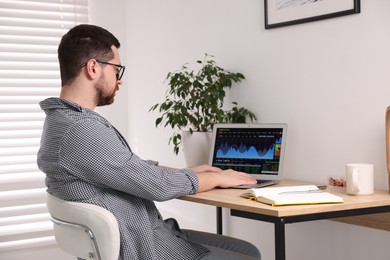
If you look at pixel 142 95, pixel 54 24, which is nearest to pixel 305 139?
pixel 142 95

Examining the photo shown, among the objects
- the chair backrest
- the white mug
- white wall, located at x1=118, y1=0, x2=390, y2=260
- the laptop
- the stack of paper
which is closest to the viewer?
the chair backrest

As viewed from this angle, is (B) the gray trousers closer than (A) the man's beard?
No

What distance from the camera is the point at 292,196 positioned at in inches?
82.7

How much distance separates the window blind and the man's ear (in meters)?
2.02

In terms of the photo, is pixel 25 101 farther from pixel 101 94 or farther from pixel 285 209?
pixel 285 209

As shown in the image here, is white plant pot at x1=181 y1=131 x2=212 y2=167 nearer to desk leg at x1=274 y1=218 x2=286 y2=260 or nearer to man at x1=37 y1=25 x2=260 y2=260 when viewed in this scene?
man at x1=37 y1=25 x2=260 y2=260

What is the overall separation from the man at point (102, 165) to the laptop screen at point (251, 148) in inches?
20.2

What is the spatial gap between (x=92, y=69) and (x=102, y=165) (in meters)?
0.38

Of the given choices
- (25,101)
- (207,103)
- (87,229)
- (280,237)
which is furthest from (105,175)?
(25,101)

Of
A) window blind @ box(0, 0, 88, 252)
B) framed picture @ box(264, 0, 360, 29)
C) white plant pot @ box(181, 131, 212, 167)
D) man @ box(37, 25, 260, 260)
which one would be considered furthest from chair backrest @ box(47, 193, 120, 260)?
window blind @ box(0, 0, 88, 252)

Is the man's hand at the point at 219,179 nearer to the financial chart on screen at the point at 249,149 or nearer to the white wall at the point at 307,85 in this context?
the financial chart on screen at the point at 249,149

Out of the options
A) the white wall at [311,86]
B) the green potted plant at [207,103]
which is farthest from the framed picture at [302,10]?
the green potted plant at [207,103]

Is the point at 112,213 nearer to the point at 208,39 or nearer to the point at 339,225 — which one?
the point at 339,225

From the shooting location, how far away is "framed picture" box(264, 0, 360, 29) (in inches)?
100
